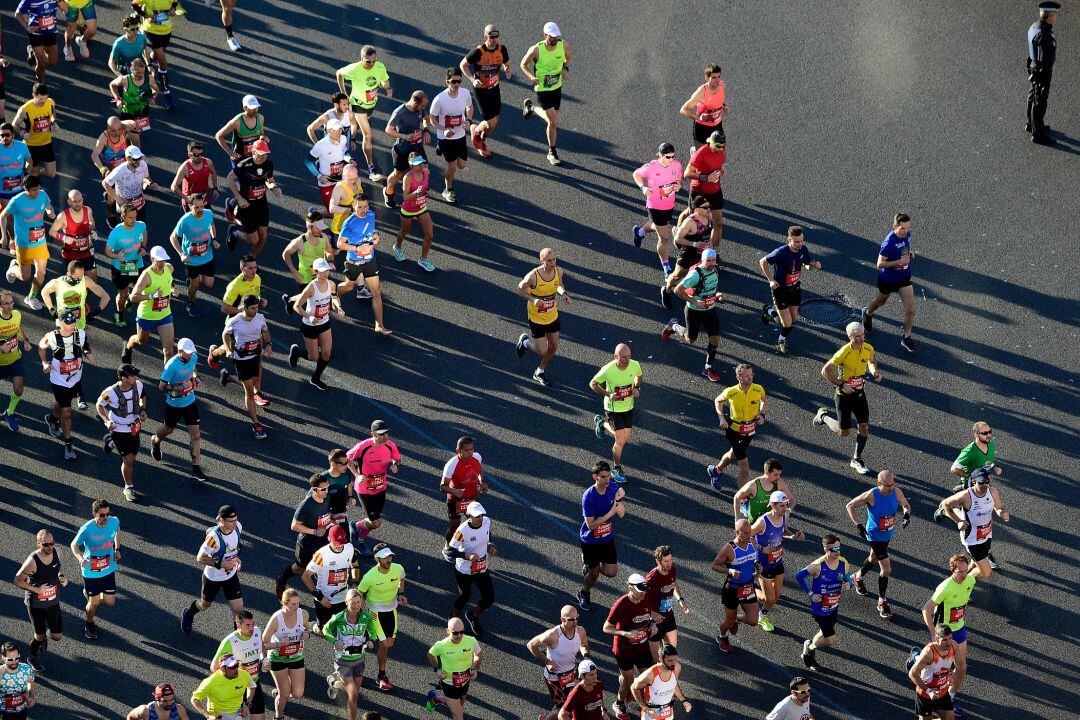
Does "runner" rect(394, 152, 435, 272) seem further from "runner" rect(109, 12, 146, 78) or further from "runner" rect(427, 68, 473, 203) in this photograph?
"runner" rect(109, 12, 146, 78)

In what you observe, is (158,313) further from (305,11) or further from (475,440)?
(305,11)

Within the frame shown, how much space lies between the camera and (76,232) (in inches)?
1035

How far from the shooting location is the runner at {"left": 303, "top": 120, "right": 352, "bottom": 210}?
1090 inches

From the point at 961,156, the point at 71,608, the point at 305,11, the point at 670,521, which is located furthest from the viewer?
the point at 305,11

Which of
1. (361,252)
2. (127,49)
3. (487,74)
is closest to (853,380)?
(361,252)

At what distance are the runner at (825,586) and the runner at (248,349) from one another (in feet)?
22.9

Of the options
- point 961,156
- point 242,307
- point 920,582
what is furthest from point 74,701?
point 961,156

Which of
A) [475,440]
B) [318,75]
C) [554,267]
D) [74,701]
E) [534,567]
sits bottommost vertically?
[74,701]

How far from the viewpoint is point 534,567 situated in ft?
78.2

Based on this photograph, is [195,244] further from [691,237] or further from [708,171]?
[708,171]

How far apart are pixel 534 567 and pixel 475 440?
2165 millimetres

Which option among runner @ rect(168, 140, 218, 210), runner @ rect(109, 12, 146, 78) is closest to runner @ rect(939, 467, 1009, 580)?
runner @ rect(168, 140, 218, 210)

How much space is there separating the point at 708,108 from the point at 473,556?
8869mm

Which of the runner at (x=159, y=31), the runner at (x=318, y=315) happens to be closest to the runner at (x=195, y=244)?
the runner at (x=318, y=315)
